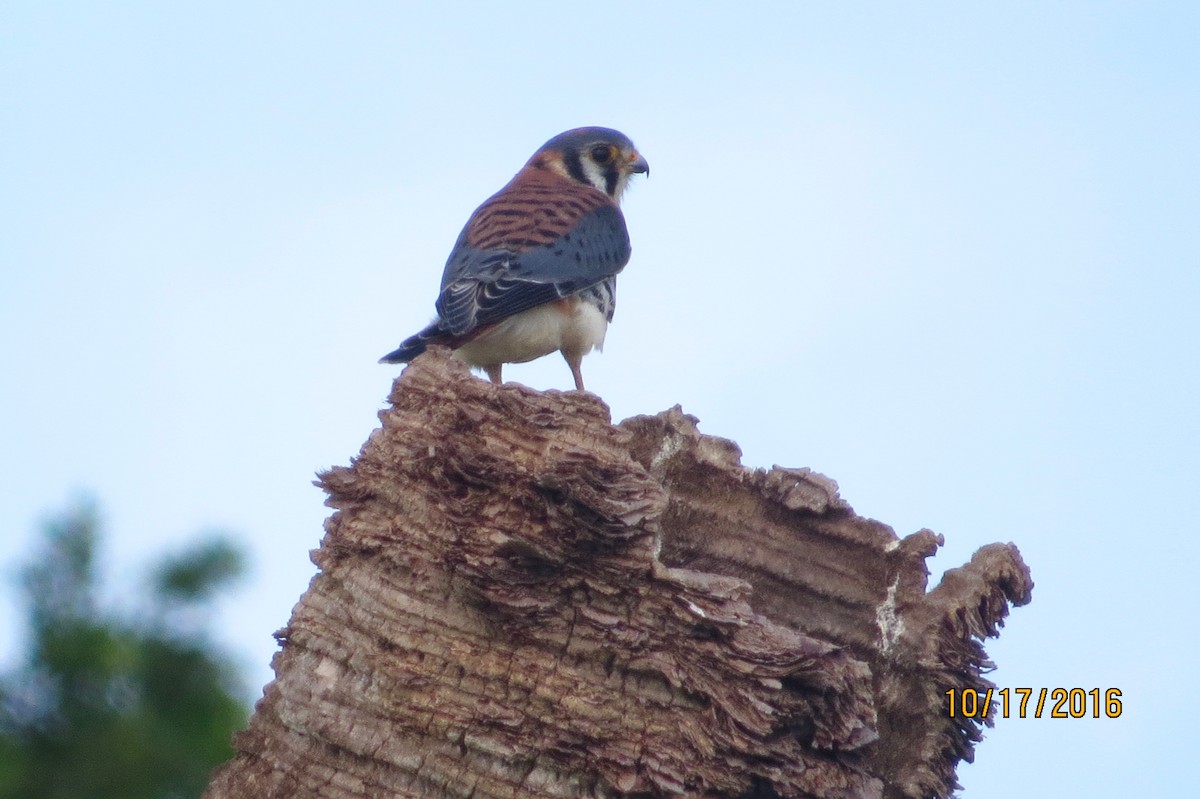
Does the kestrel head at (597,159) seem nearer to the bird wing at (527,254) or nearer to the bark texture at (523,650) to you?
the bird wing at (527,254)

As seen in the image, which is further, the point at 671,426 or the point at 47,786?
the point at 47,786

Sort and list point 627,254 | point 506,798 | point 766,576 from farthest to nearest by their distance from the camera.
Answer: point 627,254 → point 766,576 → point 506,798

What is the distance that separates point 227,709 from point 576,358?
217 cm

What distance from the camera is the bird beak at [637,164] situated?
720 centimetres

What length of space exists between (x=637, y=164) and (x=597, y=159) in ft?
0.73

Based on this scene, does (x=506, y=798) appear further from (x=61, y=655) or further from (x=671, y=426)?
(x=61, y=655)

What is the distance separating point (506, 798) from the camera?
9.34 ft

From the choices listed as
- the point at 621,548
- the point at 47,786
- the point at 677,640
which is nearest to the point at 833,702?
the point at 677,640

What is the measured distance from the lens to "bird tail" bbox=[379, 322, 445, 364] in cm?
500

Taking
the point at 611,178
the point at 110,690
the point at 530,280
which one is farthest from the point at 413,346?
the point at 611,178

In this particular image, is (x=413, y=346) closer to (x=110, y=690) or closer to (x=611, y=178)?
(x=110, y=690)

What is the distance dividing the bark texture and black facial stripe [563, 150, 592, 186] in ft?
13.5

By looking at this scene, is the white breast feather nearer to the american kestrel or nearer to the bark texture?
the american kestrel

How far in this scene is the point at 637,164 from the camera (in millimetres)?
7203
